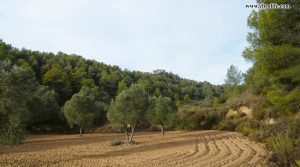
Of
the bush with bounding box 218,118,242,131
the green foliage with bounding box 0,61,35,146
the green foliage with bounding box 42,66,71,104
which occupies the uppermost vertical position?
the green foliage with bounding box 42,66,71,104

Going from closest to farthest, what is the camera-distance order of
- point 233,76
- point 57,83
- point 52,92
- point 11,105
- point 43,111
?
point 11,105
point 43,111
point 52,92
point 57,83
point 233,76

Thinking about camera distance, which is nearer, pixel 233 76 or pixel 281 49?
pixel 281 49

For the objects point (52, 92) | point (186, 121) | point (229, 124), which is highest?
point (52, 92)

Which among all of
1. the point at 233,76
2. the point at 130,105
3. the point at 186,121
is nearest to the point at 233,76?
the point at 233,76

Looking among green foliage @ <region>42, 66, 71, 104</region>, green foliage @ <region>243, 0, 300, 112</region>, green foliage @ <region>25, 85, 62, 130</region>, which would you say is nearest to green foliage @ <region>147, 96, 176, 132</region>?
green foliage @ <region>25, 85, 62, 130</region>

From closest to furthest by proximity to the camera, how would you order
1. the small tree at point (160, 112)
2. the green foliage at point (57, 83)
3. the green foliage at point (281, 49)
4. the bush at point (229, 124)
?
the green foliage at point (281, 49), the small tree at point (160, 112), the bush at point (229, 124), the green foliage at point (57, 83)

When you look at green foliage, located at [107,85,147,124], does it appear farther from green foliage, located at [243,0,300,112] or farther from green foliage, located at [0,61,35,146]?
green foliage, located at [243,0,300,112]

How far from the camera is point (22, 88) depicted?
1966 centimetres

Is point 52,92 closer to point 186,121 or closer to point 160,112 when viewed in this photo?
point 160,112

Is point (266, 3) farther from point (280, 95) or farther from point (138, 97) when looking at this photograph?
point (138, 97)

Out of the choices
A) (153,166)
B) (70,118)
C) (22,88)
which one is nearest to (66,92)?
(70,118)

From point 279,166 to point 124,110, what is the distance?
18.9m

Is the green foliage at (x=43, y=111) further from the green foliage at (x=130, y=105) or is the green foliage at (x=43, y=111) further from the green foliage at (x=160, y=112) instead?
the green foliage at (x=130, y=105)

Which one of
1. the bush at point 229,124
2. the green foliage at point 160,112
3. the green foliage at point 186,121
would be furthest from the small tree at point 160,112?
the green foliage at point 186,121
